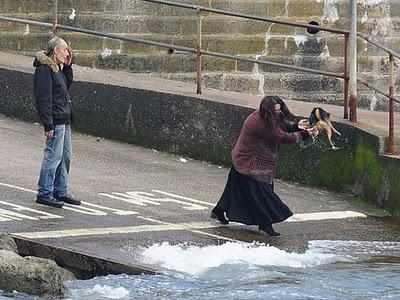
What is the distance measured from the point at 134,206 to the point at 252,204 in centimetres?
126

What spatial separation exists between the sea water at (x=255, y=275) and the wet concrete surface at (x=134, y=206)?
25 centimetres

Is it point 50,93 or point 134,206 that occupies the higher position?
point 50,93

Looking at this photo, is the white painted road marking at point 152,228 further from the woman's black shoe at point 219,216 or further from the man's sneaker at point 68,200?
the man's sneaker at point 68,200

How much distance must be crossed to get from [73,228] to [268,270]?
176cm

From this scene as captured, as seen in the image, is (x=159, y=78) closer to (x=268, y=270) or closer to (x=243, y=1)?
(x=243, y=1)

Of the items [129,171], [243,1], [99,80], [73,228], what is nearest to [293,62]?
[243,1]

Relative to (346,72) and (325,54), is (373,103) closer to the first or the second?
(325,54)

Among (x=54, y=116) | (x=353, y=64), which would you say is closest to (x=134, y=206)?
(x=54, y=116)

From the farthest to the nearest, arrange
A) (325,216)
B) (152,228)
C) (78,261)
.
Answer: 1. (325,216)
2. (152,228)
3. (78,261)

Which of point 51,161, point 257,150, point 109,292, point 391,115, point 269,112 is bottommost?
point 109,292

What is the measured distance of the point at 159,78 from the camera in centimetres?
1650

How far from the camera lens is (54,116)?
37.1 ft

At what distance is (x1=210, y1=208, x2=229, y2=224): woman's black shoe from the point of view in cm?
1123

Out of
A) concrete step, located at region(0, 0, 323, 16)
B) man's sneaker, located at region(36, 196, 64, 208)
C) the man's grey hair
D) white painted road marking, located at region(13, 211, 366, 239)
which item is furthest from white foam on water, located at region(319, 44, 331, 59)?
man's sneaker, located at region(36, 196, 64, 208)
